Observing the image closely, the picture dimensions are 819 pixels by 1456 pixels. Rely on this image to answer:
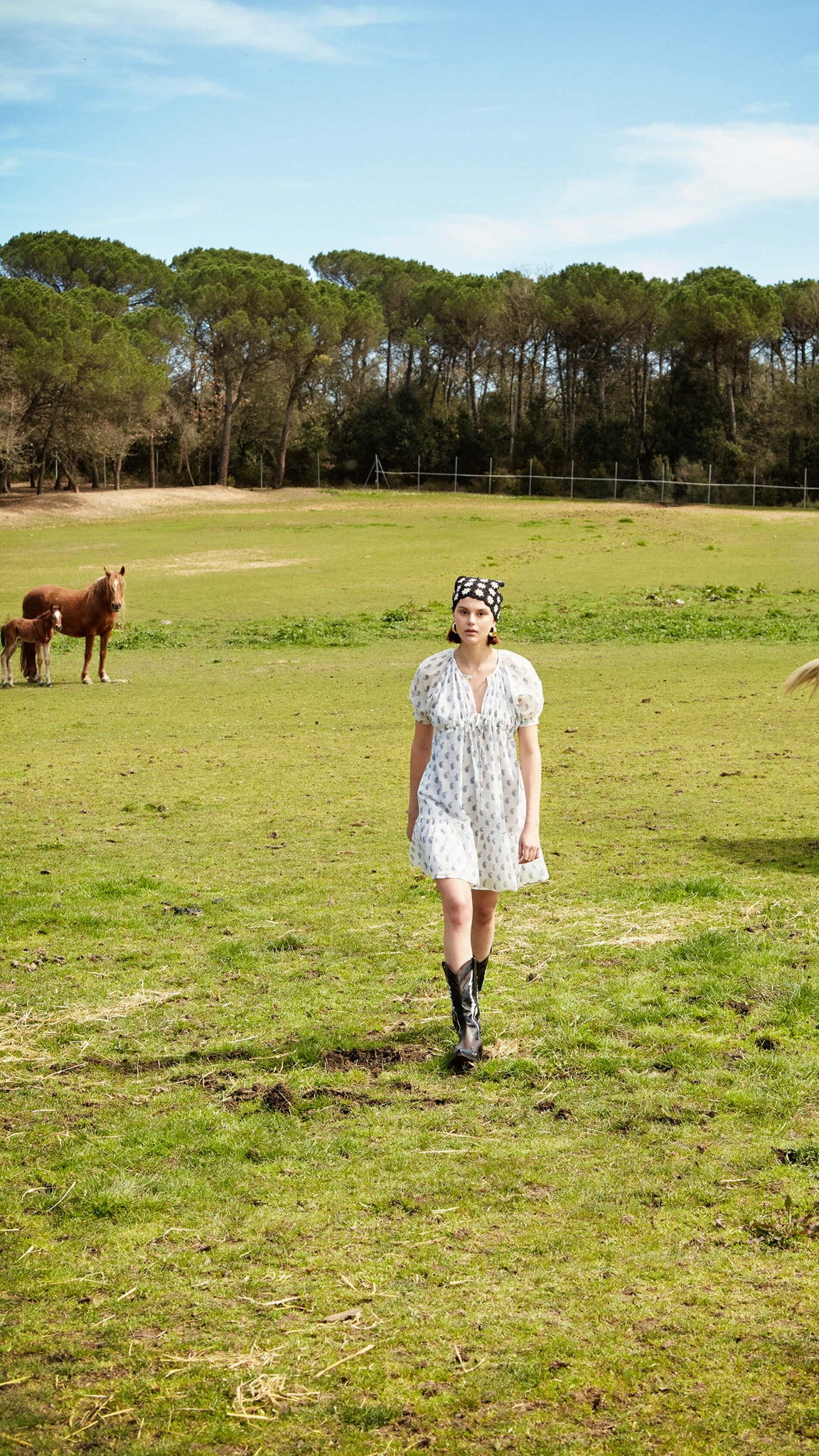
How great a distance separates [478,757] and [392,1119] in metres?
1.53

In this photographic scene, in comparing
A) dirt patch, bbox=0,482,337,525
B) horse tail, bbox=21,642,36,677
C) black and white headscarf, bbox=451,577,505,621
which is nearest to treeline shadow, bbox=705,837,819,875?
black and white headscarf, bbox=451,577,505,621

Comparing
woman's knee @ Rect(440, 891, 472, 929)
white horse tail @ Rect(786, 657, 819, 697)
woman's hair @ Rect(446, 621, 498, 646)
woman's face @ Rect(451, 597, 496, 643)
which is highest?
woman's face @ Rect(451, 597, 496, 643)

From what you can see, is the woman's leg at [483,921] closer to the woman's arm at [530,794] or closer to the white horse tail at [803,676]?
the woman's arm at [530,794]

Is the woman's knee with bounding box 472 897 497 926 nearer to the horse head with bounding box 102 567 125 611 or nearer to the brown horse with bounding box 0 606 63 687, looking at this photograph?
the horse head with bounding box 102 567 125 611

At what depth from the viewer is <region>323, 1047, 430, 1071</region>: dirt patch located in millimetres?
5078

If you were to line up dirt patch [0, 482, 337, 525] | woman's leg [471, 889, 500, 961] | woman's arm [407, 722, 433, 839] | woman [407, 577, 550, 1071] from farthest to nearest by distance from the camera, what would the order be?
dirt patch [0, 482, 337, 525] < woman's leg [471, 889, 500, 961] < woman's arm [407, 722, 433, 839] < woman [407, 577, 550, 1071]

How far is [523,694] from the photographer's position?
528 centimetres

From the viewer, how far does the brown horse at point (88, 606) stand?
18.4m

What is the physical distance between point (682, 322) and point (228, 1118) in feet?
218

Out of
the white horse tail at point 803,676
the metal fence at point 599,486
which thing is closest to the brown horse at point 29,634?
the white horse tail at point 803,676

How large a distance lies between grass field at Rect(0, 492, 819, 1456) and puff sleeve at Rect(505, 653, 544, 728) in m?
1.36

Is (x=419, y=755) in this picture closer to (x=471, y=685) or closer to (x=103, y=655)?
(x=471, y=685)

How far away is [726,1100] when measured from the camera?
4586mm

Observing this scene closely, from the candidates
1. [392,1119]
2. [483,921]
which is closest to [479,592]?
[483,921]
